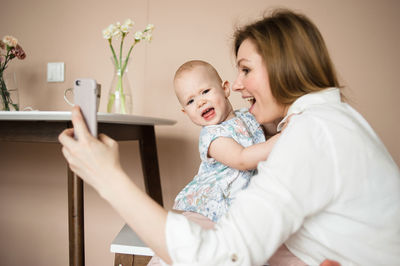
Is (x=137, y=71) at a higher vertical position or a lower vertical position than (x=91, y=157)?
higher

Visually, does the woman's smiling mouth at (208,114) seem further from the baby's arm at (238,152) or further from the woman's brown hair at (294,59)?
the woman's brown hair at (294,59)

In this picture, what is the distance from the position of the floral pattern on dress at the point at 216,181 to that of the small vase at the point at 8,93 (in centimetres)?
120

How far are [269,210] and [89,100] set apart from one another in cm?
39

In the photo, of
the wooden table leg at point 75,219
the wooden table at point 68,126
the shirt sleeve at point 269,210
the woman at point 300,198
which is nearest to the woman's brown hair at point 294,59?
the woman at point 300,198

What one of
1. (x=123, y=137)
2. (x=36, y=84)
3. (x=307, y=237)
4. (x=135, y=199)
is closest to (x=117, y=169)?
(x=135, y=199)

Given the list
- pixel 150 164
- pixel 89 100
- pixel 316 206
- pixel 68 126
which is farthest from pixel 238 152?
pixel 150 164

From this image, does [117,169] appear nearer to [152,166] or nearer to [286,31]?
[286,31]

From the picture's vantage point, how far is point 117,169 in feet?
→ 1.71

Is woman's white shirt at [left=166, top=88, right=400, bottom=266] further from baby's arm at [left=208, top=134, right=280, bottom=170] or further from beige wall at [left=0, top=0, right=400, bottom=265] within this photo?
beige wall at [left=0, top=0, right=400, bottom=265]

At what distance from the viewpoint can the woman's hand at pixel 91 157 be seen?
A: 0.51 m

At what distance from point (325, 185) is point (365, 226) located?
0.46 feet

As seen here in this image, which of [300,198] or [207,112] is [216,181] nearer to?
[207,112]

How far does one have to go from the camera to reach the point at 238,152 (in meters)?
0.88

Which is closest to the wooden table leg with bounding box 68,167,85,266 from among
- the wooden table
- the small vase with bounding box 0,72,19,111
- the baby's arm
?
the wooden table
